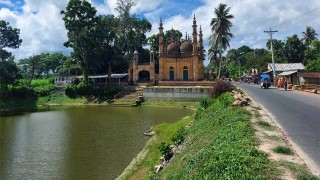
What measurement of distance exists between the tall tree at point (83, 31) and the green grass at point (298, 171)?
52.9 m

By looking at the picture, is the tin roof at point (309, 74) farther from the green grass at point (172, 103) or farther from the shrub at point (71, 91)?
the shrub at point (71, 91)

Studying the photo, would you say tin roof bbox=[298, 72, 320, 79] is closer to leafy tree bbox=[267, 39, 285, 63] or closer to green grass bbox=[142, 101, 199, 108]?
green grass bbox=[142, 101, 199, 108]

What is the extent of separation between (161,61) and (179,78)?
480 cm

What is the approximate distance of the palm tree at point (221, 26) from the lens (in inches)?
2270

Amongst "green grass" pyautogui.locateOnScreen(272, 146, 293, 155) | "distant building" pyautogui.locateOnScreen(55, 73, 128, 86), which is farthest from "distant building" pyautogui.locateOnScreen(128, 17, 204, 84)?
"green grass" pyautogui.locateOnScreen(272, 146, 293, 155)

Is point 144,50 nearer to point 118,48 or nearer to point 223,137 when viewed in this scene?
point 118,48

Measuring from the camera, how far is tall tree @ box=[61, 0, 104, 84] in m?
58.1

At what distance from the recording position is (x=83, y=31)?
58062 millimetres

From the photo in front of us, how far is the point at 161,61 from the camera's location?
6356cm

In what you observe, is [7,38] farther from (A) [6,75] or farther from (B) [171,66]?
(B) [171,66]

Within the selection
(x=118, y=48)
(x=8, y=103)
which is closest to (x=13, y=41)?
(x=8, y=103)

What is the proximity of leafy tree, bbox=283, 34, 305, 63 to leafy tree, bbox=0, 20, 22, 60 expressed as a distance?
5754 centimetres

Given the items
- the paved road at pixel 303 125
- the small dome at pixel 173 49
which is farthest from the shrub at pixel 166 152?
the small dome at pixel 173 49

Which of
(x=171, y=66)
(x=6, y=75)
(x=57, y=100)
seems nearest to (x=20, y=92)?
(x=6, y=75)
